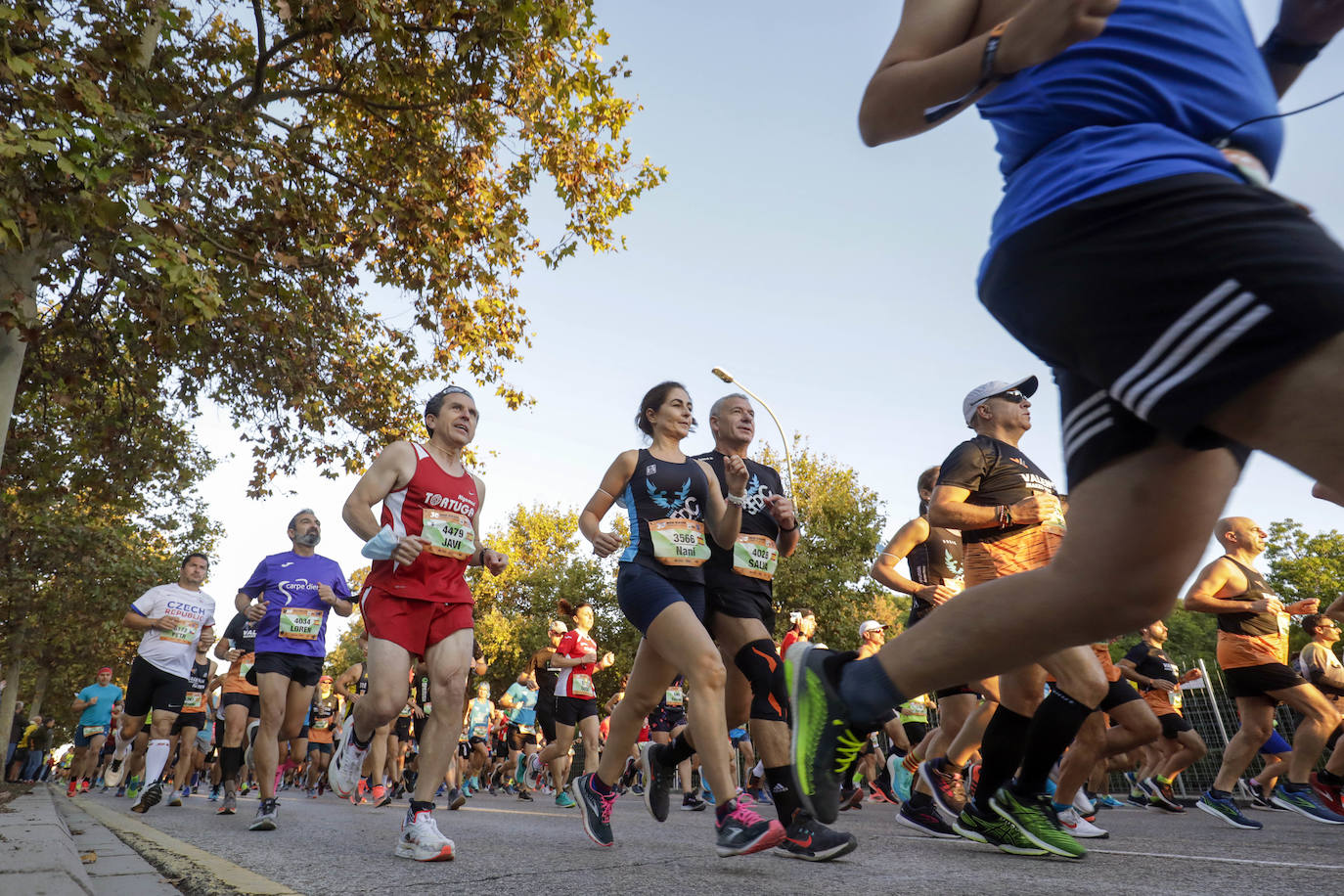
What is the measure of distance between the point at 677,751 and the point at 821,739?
3541 millimetres

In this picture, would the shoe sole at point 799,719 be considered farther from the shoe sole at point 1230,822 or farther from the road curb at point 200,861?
the shoe sole at point 1230,822

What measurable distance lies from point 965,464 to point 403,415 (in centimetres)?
939

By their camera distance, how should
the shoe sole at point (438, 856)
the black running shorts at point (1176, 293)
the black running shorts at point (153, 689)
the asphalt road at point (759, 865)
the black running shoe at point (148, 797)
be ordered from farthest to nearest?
the black running shorts at point (153, 689) → the black running shoe at point (148, 797) → the shoe sole at point (438, 856) → the asphalt road at point (759, 865) → the black running shorts at point (1176, 293)

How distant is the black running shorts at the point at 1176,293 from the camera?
1.24m

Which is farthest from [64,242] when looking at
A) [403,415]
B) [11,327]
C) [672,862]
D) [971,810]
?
[971,810]

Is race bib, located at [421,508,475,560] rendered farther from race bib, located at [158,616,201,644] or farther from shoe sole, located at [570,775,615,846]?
race bib, located at [158,616,201,644]

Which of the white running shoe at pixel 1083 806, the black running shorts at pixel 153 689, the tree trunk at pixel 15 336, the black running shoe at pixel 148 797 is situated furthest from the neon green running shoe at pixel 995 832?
the tree trunk at pixel 15 336

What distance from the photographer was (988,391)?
5.23 m

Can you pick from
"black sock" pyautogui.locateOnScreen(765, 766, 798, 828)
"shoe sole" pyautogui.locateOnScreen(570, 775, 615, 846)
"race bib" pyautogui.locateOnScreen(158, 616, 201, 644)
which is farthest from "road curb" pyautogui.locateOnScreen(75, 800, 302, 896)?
"race bib" pyautogui.locateOnScreen(158, 616, 201, 644)

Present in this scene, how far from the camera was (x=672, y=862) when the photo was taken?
12.4 feet

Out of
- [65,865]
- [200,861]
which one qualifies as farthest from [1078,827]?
[65,865]

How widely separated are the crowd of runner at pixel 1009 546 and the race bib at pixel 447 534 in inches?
0.7

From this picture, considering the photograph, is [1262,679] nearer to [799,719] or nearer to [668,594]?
[668,594]

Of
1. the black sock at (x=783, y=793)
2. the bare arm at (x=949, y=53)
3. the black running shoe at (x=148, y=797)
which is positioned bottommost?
the black sock at (x=783, y=793)
